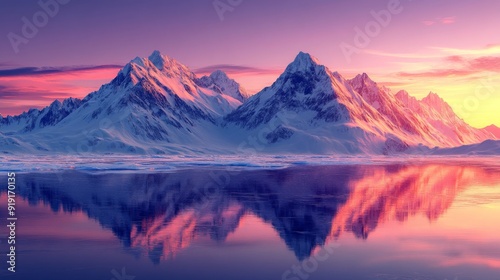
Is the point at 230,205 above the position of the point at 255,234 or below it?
above

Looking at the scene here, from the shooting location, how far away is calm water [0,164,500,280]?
2517 centimetres

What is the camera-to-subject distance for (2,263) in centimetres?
2592

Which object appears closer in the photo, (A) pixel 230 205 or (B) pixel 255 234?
(B) pixel 255 234

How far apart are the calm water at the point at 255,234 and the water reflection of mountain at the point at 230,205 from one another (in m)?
0.10

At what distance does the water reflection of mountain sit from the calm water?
0.34 feet

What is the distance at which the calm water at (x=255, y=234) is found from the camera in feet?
82.6

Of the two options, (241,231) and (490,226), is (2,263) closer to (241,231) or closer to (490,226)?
(241,231)

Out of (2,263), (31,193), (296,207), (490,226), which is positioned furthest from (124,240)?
(31,193)

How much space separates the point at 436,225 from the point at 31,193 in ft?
132

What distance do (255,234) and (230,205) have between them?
13.2 metres

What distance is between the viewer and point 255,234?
33656 millimetres

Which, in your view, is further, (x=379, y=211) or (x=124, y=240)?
(x=379, y=211)

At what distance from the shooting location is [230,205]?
4675 cm

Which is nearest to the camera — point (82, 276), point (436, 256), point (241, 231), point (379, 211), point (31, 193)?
point (82, 276)
